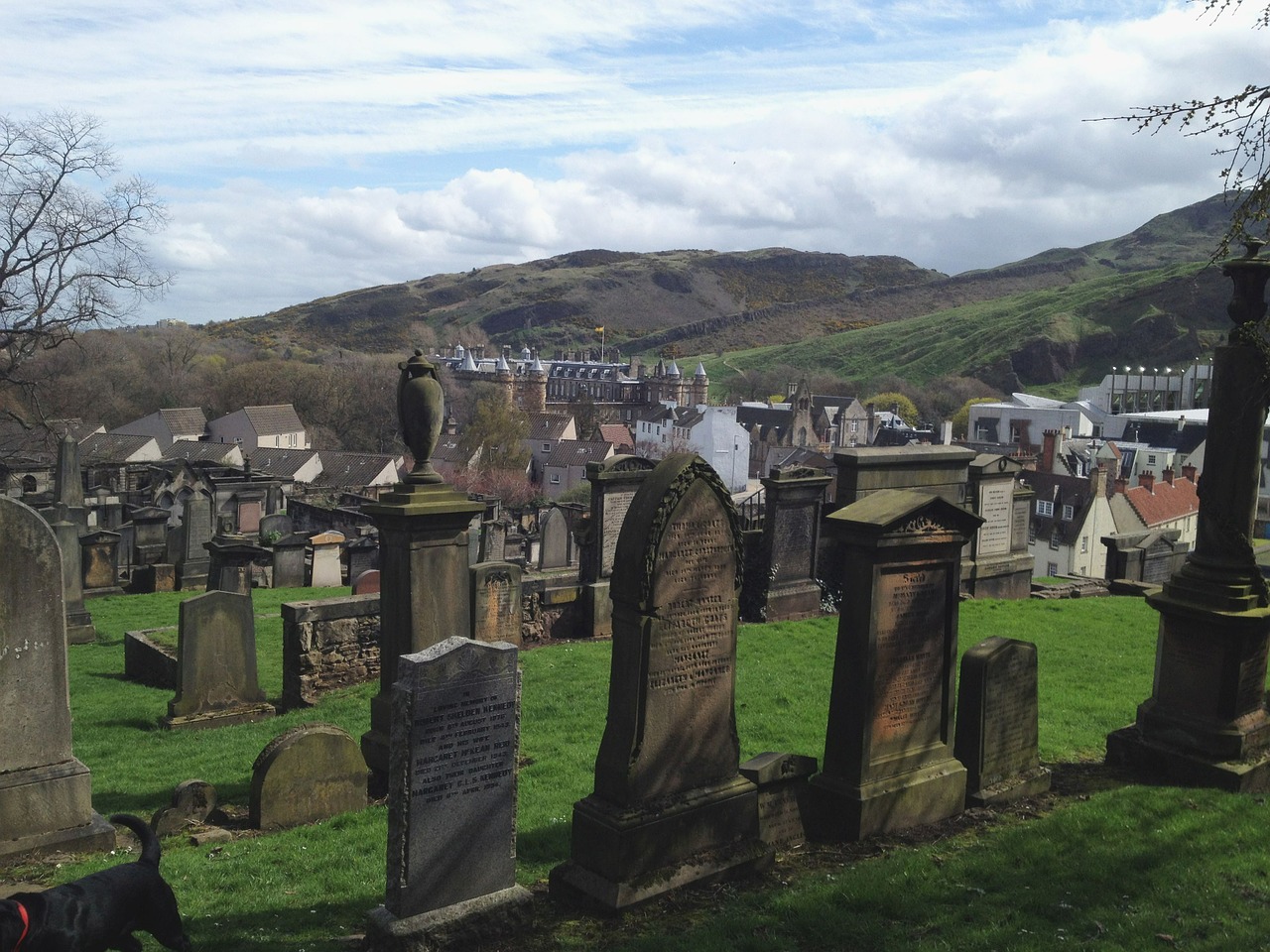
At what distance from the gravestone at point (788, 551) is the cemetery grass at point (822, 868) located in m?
4.85

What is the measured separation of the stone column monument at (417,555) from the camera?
8.59 meters

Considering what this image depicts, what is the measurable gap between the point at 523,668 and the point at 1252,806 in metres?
7.78

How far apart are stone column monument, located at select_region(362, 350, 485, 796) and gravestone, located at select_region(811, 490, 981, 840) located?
12.2 ft

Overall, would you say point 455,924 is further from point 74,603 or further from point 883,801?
point 74,603

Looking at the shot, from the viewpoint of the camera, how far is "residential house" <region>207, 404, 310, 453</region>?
7006cm

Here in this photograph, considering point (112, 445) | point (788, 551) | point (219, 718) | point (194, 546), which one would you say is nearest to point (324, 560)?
point (194, 546)

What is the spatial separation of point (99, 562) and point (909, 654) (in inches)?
740

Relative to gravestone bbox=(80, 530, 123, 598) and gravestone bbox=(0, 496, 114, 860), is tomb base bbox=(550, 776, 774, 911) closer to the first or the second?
gravestone bbox=(0, 496, 114, 860)

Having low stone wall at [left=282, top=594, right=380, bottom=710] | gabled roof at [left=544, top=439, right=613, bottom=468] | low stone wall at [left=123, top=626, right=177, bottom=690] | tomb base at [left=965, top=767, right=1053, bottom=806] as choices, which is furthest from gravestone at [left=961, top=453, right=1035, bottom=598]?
gabled roof at [left=544, top=439, right=613, bottom=468]

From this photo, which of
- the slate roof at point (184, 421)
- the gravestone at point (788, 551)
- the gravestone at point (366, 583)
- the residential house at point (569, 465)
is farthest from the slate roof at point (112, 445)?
the gravestone at point (788, 551)

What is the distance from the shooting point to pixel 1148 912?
17.6 feet

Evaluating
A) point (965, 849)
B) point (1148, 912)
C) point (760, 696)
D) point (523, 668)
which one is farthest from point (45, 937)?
point (523, 668)

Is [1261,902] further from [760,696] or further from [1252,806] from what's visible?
[760,696]

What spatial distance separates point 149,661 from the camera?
512 inches
